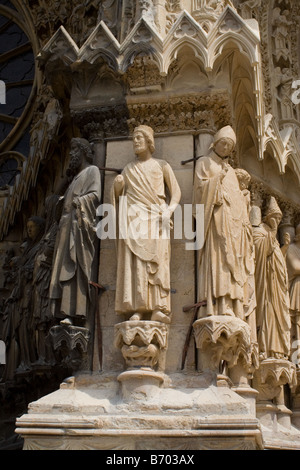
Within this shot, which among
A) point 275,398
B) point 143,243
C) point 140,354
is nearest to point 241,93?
point 143,243

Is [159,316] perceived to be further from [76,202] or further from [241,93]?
[241,93]

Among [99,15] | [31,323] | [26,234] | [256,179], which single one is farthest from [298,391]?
[99,15]

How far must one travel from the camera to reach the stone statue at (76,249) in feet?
25.2

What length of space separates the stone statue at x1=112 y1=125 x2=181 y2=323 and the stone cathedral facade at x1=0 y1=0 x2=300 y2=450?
1.0 inches

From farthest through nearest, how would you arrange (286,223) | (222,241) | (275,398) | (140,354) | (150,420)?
(286,223)
(275,398)
(222,241)
(140,354)
(150,420)

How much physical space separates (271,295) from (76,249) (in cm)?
297

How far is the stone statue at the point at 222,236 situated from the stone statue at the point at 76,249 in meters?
1.12

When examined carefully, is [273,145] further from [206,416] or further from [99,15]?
[206,416]

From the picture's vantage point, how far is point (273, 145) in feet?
32.8

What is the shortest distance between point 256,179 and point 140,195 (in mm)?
2722

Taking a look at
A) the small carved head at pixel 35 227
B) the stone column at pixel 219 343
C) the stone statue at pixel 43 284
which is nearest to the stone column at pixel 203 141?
the stone statue at pixel 43 284

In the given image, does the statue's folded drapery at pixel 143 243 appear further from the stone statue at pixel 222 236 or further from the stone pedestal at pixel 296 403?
the stone pedestal at pixel 296 403

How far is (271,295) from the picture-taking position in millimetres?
9656

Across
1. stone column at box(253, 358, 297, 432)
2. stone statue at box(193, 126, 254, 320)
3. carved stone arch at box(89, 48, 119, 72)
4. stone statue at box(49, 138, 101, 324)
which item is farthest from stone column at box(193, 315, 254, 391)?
carved stone arch at box(89, 48, 119, 72)
